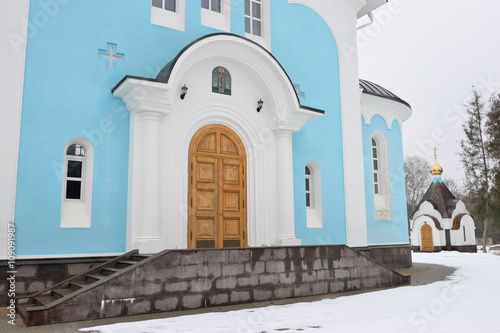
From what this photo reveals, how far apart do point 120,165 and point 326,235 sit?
5.34 meters

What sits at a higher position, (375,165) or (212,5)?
(212,5)

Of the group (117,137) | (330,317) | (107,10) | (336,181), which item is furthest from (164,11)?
(330,317)

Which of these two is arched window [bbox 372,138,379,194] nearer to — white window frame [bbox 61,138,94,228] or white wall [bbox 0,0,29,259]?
white window frame [bbox 61,138,94,228]

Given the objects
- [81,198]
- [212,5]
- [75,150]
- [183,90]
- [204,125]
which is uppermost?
[212,5]

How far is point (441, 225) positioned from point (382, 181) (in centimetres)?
1673

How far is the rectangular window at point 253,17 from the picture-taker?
11000mm

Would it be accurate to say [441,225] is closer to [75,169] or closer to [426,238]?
[426,238]

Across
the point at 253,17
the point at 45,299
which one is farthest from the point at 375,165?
the point at 45,299

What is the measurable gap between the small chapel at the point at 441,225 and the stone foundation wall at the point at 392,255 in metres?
15.8

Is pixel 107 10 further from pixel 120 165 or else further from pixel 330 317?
pixel 330 317

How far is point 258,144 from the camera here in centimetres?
1026

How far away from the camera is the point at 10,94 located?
771 centimetres

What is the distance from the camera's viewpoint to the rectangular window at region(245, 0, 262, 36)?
11.0 metres

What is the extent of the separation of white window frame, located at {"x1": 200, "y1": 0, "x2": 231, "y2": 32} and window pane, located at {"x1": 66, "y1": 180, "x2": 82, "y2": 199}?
4.36 meters
